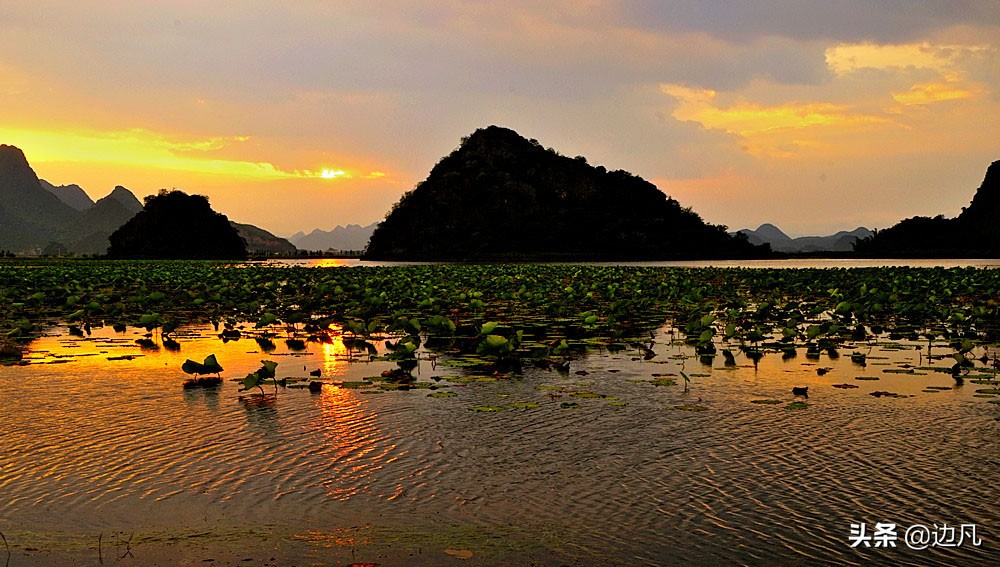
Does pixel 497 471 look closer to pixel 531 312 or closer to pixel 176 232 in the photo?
pixel 531 312

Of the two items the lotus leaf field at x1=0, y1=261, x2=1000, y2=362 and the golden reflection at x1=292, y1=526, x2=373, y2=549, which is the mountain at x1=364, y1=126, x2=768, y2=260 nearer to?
the lotus leaf field at x1=0, y1=261, x2=1000, y2=362

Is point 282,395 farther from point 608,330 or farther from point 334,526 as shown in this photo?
point 608,330

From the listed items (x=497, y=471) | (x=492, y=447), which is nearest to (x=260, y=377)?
(x=492, y=447)

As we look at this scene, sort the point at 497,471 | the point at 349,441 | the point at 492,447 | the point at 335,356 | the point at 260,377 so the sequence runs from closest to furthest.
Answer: the point at 497,471 → the point at 492,447 → the point at 349,441 → the point at 260,377 → the point at 335,356

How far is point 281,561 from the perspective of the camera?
472cm

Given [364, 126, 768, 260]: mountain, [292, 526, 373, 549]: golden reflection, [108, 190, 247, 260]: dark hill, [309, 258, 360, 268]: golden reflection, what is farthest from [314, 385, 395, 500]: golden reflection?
[108, 190, 247, 260]: dark hill

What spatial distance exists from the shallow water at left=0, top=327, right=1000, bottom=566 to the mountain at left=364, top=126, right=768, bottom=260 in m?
132

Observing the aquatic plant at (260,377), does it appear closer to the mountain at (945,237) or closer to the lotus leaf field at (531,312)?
the lotus leaf field at (531,312)

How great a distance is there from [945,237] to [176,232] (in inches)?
6506

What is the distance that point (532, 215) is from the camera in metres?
164

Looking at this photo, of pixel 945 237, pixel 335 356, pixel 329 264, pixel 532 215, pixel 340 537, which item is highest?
pixel 532 215

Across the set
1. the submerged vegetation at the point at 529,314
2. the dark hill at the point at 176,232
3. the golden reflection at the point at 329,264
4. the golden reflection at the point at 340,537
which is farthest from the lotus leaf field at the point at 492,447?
the dark hill at the point at 176,232

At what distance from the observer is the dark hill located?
15038cm

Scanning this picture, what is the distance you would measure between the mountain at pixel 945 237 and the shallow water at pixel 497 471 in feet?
532
